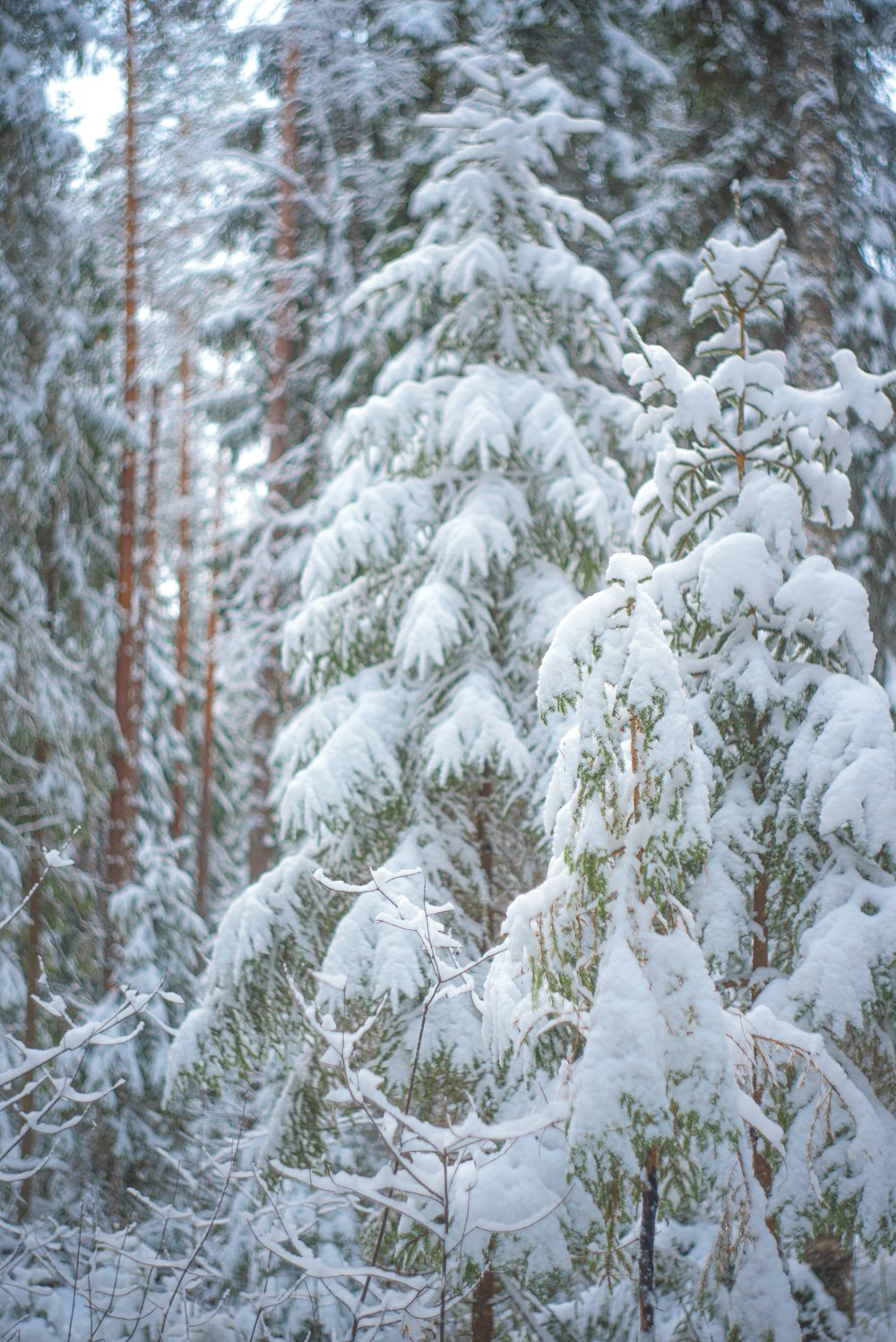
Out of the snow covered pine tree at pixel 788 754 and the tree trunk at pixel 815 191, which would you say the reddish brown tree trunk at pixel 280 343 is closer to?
the tree trunk at pixel 815 191

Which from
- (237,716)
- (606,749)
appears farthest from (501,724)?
(237,716)

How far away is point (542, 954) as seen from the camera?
90.0 inches

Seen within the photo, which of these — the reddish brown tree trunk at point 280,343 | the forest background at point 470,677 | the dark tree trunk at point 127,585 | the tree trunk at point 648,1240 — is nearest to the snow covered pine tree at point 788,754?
the forest background at point 470,677

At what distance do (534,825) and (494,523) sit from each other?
1.71 meters

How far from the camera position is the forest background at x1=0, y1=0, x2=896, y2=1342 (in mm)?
2342

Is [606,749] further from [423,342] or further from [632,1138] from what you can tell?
[423,342]

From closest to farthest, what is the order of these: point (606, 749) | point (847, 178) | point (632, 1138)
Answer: point (632, 1138) < point (606, 749) < point (847, 178)

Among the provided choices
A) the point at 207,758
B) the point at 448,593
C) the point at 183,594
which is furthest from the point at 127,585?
the point at 207,758

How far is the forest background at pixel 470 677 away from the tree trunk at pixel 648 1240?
11mm

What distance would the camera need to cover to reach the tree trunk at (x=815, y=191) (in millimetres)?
5160

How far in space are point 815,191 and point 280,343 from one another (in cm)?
590

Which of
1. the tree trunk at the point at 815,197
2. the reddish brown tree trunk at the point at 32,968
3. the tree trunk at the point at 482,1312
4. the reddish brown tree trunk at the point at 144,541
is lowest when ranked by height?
the reddish brown tree trunk at the point at 32,968

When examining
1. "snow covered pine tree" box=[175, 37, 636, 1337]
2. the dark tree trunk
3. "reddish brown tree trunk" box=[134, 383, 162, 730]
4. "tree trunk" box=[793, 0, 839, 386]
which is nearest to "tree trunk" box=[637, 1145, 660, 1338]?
"snow covered pine tree" box=[175, 37, 636, 1337]

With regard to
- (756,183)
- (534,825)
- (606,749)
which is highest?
(756,183)
